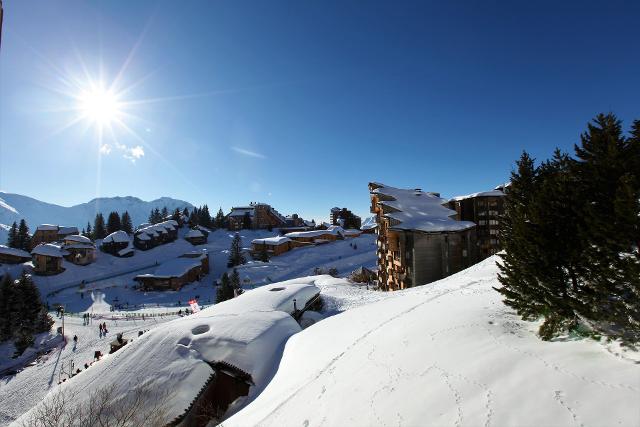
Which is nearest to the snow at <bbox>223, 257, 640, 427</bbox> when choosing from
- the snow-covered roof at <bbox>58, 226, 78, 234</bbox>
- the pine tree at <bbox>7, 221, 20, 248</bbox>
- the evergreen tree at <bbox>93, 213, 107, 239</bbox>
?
the pine tree at <bbox>7, 221, 20, 248</bbox>

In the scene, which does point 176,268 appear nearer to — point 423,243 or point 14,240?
point 423,243

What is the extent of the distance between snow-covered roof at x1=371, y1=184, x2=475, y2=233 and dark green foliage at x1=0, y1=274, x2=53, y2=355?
48157mm

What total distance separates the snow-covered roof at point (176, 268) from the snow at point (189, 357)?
156ft

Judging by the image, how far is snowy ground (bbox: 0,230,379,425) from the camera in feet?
94.5

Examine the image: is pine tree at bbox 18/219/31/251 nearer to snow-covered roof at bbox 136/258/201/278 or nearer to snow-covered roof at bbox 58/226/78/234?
snow-covered roof at bbox 58/226/78/234

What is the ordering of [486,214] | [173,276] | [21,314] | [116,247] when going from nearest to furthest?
[21,314] < [486,214] < [173,276] < [116,247]

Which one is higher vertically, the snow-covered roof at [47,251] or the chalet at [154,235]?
the chalet at [154,235]

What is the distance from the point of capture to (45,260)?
68.5m

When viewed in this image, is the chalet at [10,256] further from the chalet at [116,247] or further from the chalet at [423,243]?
the chalet at [423,243]

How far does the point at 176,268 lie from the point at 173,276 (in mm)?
3330

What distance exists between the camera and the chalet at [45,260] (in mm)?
67938

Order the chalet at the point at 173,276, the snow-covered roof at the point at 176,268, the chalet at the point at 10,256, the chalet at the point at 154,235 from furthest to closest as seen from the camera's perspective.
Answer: the chalet at the point at 154,235, the chalet at the point at 10,256, the snow-covered roof at the point at 176,268, the chalet at the point at 173,276

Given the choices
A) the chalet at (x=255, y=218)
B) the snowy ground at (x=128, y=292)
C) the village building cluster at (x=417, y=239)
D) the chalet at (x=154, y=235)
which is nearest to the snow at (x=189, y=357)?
the snowy ground at (x=128, y=292)

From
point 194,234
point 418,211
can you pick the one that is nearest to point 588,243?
point 418,211
